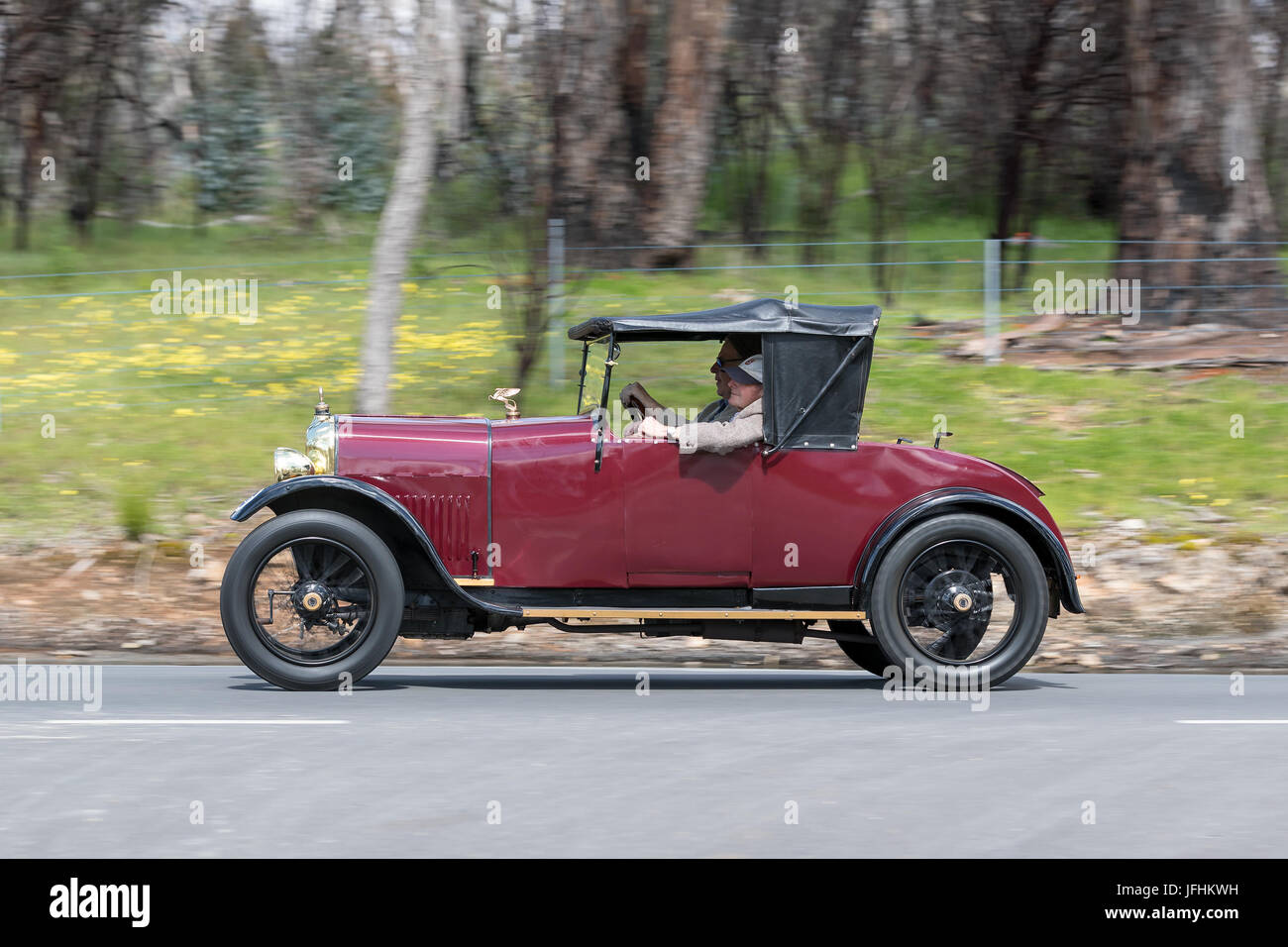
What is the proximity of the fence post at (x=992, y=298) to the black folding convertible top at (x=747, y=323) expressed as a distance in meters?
7.90

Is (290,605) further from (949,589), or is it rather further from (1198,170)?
(1198,170)

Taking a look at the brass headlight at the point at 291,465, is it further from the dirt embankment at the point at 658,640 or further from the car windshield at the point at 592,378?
the dirt embankment at the point at 658,640

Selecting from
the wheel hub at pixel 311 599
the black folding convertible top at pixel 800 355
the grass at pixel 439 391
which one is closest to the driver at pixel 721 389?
the black folding convertible top at pixel 800 355

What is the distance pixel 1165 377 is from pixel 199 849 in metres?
12.6

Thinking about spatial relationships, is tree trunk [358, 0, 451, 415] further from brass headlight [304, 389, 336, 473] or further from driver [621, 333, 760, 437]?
driver [621, 333, 760, 437]

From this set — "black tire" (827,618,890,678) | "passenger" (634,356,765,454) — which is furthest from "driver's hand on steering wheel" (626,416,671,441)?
"black tire" (827,618,890,678)

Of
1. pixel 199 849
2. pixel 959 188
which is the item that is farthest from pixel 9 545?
pixel 959 188

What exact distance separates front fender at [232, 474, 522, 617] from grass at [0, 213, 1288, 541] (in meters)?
1.85

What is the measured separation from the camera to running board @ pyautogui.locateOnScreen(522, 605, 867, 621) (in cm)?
800

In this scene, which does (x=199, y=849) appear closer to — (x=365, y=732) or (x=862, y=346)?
(x=365, y=732)

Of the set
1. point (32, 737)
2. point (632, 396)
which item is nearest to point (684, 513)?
point (632, 396)

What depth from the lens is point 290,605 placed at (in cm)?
798

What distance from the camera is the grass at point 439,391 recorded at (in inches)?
506

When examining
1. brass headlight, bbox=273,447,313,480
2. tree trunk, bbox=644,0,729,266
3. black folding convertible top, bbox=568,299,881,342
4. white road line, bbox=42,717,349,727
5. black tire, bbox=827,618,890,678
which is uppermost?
tree trunk, bbox=644,0,729,266
